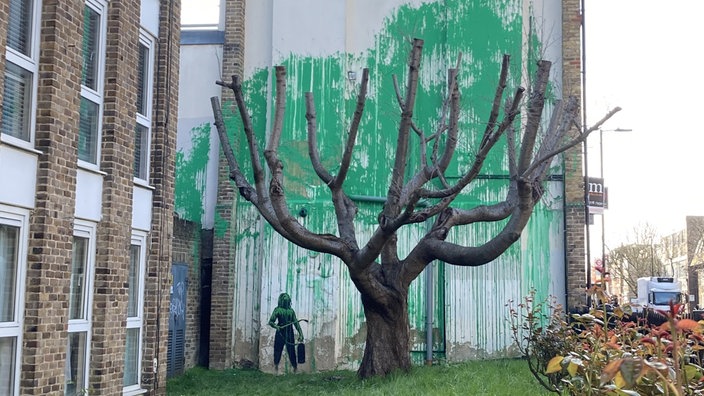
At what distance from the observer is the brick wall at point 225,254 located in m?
18.2

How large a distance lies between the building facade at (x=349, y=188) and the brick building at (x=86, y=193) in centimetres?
570

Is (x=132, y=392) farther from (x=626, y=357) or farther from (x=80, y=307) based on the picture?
(x=626, y=357)

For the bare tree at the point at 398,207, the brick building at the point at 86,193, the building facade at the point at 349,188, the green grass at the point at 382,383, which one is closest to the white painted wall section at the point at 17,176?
the brick building at the point at 86,193

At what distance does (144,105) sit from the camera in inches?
475

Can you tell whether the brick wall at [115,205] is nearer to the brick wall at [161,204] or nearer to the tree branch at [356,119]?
the brick wall at [161,204]

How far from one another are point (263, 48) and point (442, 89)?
4362 millimetres

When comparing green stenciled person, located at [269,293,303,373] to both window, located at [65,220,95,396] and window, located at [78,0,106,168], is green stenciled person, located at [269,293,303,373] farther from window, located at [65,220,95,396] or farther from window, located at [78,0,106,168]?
window, located at [78,0,106,168]

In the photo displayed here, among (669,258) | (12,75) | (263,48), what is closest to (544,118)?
(263,48)

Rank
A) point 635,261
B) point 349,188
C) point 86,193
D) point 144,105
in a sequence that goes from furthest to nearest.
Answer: point 635,261 → point 349,188 → point 144,105 → point 86,193

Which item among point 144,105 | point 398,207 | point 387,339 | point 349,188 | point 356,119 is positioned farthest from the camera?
point 349,188

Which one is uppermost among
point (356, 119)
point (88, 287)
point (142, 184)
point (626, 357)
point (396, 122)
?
point (396, 122)

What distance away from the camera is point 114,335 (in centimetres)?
1058

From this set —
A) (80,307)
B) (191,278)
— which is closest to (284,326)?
(191,278)

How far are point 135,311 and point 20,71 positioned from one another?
4131mm
